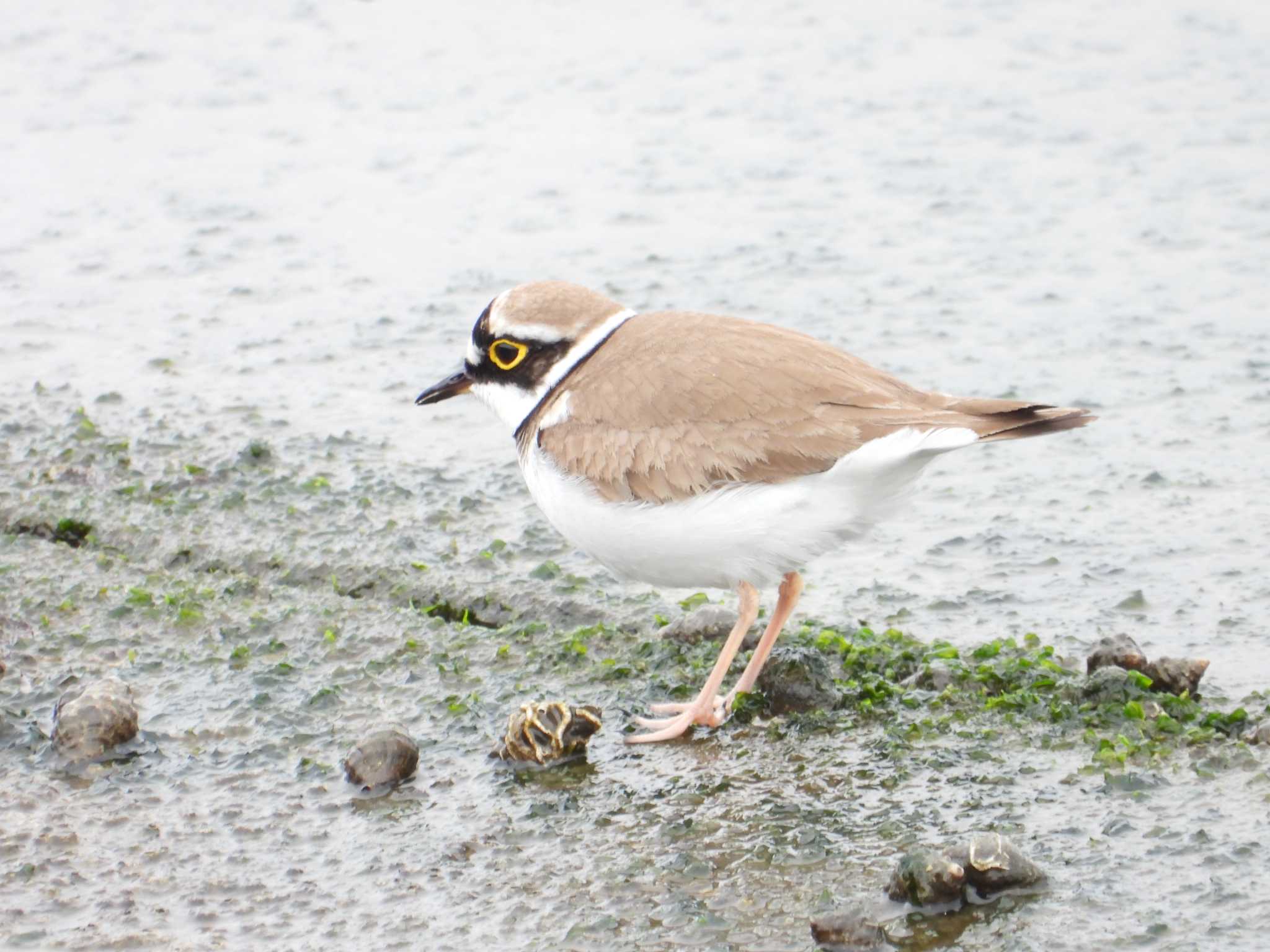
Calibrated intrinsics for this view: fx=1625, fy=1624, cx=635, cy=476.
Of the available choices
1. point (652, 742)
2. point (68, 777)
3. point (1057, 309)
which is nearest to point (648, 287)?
point (1057, 309)

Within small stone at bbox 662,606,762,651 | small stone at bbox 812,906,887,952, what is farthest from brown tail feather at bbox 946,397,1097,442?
small stone at bbox 812,906,887,952

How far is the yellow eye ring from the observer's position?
5.56 metres

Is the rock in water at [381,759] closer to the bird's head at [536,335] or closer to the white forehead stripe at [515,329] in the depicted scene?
the bird's head at [536,335]

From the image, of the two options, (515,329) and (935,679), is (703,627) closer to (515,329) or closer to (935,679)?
(935,679)

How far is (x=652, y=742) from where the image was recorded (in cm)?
489

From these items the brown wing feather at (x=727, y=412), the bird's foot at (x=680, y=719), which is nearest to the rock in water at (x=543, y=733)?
the bird's foot at (x=680, y=719)

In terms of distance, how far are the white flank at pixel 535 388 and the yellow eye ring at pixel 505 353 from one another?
0.05 m

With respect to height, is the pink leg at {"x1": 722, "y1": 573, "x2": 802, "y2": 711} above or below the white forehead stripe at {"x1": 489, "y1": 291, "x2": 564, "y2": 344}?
below

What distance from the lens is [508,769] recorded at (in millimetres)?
4684

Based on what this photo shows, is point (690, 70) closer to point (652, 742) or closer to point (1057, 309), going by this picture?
point (1057, 309)

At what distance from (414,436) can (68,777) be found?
2862 mm

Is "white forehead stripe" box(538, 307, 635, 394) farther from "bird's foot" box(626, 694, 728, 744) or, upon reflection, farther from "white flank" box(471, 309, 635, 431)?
"bird's foot" box(626, 694, 728, 744)

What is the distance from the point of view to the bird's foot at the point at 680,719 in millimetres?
4883

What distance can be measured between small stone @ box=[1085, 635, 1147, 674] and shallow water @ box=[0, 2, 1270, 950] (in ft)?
0.79
